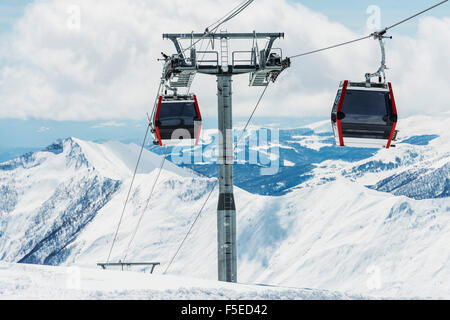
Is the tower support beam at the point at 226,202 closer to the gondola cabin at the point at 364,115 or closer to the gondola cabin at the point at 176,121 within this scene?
the gondola cabin at the point at 176,121

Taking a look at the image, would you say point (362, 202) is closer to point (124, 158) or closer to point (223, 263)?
point (223, 263)

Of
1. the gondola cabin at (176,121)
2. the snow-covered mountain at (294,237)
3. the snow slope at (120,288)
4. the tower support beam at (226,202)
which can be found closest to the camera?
the snow slope at (120,288)

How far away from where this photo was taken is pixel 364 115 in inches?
503

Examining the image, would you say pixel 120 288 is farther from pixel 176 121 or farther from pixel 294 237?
pixel 294 237

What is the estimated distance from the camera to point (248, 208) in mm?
43688

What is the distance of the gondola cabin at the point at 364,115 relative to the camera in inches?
500

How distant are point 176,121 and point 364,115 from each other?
549 centimetres

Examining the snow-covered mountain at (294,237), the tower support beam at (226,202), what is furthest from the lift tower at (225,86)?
the snow-covered mountain at (294,237)

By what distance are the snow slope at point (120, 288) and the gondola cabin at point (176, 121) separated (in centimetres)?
662

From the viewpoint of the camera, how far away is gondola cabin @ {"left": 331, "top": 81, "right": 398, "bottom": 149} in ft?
41.6

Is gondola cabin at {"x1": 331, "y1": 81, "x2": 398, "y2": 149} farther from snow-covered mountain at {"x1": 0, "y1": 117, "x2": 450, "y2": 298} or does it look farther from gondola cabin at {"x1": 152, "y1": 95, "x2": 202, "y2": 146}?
snow-covered mountain at {"x1": 0, "y1": 117, "x2": 450, "y2": 298}

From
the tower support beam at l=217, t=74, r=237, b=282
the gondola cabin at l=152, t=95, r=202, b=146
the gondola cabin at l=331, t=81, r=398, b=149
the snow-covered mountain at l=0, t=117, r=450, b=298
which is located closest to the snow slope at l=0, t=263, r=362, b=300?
the gondola cabin at l=331, t=81, r=398, b=149

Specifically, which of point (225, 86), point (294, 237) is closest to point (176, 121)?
point (225, 86)

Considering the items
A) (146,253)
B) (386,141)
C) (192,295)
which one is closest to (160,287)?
(192,295)
